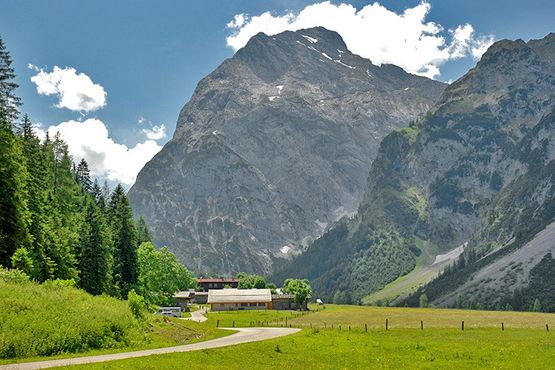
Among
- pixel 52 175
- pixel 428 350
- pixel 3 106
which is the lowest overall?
pixel 428 350

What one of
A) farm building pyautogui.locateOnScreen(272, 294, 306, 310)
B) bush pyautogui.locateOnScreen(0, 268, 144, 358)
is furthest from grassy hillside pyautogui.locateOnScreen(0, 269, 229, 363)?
farm building pyautogui.locateOnScreen(272, 294, 306, 310)

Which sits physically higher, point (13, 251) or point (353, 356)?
point (13, 251)

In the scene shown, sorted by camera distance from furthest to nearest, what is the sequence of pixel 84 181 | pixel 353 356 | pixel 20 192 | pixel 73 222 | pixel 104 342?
pixel 84 181
pixel 73 222
pixel 20 192
pixel 353 356
pixel 104 342

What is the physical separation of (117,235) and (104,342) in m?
48.1

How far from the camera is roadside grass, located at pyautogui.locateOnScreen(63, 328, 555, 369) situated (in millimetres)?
32984

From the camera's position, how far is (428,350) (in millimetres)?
44375

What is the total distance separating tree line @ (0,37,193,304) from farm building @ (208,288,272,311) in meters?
52.0

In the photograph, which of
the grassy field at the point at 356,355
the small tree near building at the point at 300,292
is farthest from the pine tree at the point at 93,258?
the small tree near building at the point at 300,292

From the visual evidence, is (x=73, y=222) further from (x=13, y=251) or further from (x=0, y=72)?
(x=13, y=251)

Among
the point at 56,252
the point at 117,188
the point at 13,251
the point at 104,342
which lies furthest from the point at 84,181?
the point at 104,342

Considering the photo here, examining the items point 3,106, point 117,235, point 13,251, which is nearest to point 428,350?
point 13,251

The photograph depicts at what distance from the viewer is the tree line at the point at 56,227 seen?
2018 inches

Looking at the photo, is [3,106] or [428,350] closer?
[428,350]

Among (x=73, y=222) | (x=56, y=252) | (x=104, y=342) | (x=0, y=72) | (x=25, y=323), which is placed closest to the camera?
(x=25, y=323)
